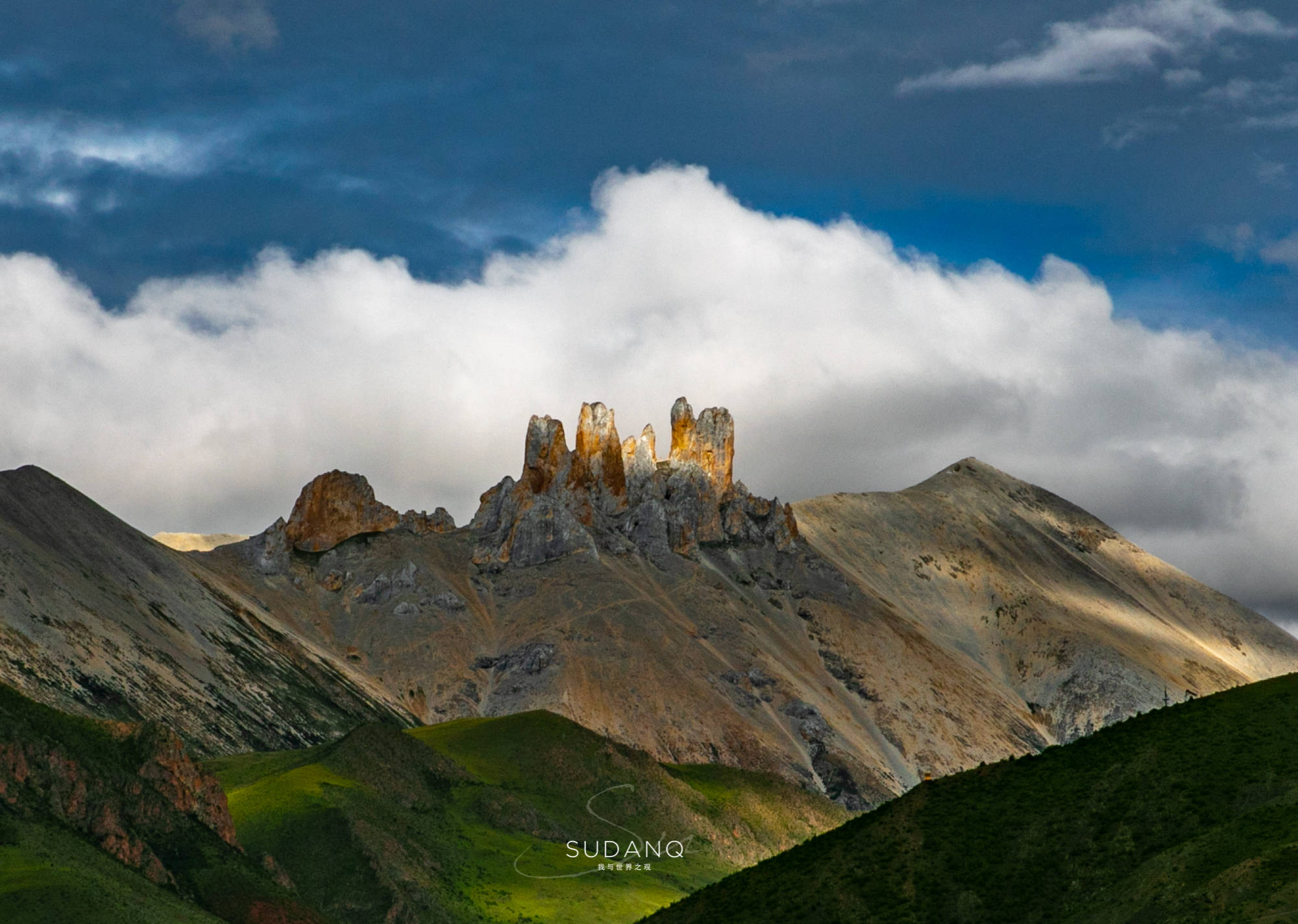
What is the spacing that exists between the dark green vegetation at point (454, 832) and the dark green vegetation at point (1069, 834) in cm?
5414

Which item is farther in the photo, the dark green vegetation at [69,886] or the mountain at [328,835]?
the mountain at [328,835]

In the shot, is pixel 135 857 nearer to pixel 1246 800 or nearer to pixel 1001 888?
pixel 1001 888

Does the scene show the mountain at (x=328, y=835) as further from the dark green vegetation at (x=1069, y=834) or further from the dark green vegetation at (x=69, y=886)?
the dark green vegetation at (x=1069, y=834)

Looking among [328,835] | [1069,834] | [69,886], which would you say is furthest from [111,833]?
[1069,834]

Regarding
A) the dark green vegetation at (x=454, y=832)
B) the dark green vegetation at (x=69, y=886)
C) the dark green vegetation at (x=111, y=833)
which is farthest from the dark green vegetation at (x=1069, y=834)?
the dark green vegetation at (x=454, y=832)

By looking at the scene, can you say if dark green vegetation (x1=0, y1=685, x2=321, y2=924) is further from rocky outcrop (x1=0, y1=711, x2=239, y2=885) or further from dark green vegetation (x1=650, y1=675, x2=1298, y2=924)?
dark green vegetation (x1=650, y1=675, x2=1298, y2=924)

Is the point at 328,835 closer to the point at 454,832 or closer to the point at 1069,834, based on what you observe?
the point at 454,832

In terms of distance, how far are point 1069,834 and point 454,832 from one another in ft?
312

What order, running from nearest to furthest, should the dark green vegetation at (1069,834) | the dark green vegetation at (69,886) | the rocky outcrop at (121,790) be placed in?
the dark green vegetation at (1069,834), the dark green vegetation at (69,886), the rocky outcrop at (121,790)

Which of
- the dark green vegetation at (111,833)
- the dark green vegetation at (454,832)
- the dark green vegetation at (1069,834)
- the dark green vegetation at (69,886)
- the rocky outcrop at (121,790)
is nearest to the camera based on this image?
the dark green vegetation at (1069,834)

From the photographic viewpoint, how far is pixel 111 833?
123 metres

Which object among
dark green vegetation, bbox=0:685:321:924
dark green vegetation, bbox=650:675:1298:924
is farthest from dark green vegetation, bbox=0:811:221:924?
dark green vegetation, bbox=650:675:1298:924

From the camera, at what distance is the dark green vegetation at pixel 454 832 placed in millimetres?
149250

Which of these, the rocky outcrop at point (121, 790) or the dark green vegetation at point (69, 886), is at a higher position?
the rocky outcrop at point (121, 790)
